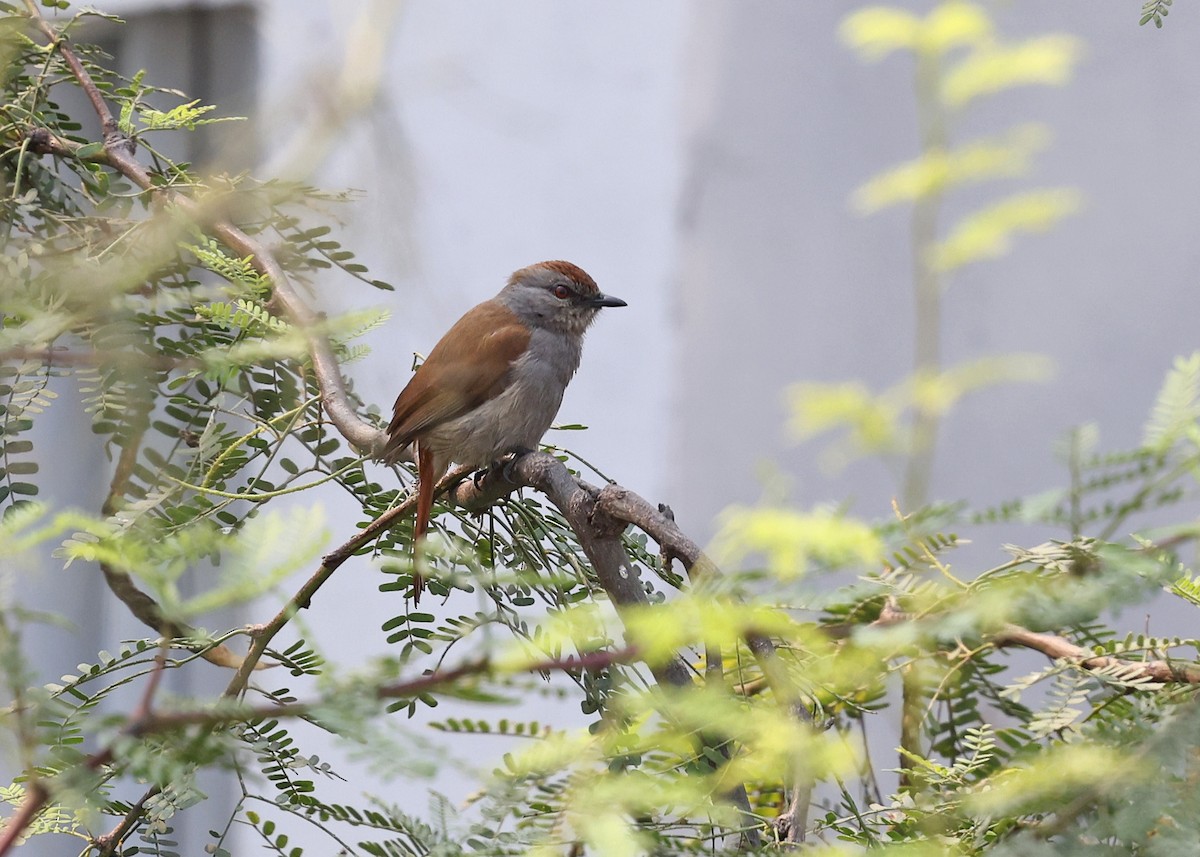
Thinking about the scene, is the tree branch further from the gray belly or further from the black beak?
the black beak

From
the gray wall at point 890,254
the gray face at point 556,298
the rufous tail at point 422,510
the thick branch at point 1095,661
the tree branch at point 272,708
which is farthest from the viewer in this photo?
the gray wall at point 890,254

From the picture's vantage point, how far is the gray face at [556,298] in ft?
6.14

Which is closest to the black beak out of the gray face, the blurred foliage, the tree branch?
the gray face

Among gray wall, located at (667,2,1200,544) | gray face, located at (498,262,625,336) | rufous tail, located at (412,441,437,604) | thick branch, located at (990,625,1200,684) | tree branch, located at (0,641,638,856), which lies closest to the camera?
tree branch, located at (0,641,638,856)

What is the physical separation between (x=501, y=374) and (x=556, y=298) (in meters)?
0.24

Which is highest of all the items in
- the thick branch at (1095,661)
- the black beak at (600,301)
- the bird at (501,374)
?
the black beak at (600,301)

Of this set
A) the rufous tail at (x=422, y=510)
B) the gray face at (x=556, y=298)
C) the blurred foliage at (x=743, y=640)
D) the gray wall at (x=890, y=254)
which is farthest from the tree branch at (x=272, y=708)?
the gray wall at (x=890, y=254)

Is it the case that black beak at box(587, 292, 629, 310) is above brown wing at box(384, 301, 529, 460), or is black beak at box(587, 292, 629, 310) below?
above

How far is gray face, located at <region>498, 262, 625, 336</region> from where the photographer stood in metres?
1.87

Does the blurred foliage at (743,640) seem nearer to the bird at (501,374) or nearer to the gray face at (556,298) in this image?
the bird at (501,374)

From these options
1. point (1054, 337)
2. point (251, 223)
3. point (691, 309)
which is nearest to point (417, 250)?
point (251, 223)

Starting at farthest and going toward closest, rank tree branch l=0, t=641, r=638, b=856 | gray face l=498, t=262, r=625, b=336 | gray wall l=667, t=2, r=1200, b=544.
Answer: gray wall l=667, t=2, r=1200, b=544 → gray face l=498, t=262, r=625, b=336 → tree branch l=0, t=641, r=638, b=856

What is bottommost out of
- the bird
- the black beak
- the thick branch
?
A: the thick branch

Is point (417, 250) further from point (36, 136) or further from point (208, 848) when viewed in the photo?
point (36, 136)
